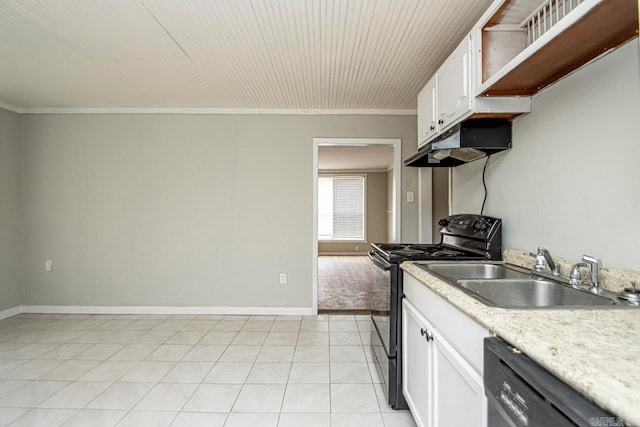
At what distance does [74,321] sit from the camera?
3197mm

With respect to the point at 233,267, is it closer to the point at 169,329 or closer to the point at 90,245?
the point at 169,329

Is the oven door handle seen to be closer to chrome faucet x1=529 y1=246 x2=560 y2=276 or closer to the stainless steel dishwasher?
chrome faucet x1=529 y1=246 x2=560 y2=276

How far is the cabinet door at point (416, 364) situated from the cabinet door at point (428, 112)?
1.25 metres

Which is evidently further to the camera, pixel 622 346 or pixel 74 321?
pixel 74 321

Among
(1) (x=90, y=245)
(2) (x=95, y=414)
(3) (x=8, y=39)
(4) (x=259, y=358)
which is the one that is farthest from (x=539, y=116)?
(1) (x=90, y=245)

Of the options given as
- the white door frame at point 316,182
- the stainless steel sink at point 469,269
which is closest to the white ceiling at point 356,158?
the white door frame at point 316,182

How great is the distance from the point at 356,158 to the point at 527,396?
594 centimetres

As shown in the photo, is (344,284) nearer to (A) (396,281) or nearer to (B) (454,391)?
(A) (396,281)

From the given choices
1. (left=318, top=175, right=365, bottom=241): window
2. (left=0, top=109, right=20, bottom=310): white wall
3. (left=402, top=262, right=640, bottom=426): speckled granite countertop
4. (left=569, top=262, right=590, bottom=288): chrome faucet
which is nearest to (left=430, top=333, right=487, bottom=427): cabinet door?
(left=402, top=262, right=640, bottom=426): speckled granite countertop

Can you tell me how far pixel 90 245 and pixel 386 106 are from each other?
3.76 meters

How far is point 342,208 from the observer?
820 cm

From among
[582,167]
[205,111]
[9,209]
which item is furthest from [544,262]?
[9,209]

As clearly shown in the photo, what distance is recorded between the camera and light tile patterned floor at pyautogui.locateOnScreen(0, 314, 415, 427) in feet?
5.65

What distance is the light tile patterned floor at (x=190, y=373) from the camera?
67.8 inches
